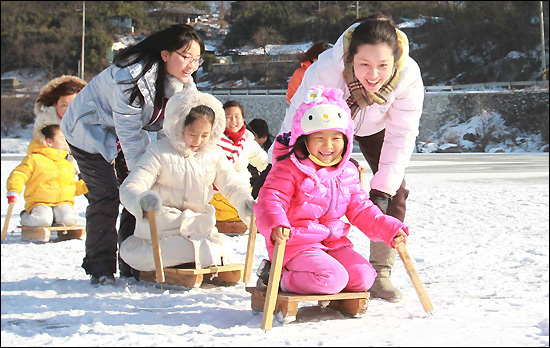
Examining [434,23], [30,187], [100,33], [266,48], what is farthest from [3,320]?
[434,23]

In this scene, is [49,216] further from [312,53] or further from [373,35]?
[373,35]

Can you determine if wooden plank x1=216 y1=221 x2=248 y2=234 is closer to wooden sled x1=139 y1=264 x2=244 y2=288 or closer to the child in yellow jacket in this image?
the child in yellow jacket

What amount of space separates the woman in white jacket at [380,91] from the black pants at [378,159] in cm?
5

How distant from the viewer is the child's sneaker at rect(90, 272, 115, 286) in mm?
3678

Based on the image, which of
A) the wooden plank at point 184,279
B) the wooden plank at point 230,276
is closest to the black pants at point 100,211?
the wooden plank at point 184,279

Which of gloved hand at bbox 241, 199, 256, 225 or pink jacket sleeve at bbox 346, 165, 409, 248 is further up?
pink jacket sleeve at bbox 346, 165, 409, 248

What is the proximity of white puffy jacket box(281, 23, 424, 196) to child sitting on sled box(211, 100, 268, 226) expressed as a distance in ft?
8.26

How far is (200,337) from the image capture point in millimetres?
2430

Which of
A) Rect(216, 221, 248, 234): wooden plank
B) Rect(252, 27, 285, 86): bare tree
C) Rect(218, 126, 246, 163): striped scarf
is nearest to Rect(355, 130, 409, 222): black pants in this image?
Rect(218, 126, 246, 163): striped scarf

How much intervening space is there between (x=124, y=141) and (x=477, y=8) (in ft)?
117

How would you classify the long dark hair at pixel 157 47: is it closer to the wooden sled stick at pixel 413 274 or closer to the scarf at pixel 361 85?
the scarf at pixel 361 85

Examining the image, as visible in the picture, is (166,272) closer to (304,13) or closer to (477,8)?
(477,8)

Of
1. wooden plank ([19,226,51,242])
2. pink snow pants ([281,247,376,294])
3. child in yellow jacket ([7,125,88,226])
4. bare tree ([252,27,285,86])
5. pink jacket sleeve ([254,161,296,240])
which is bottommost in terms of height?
wooden plank ([19,226,51,242])

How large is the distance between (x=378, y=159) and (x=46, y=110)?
3044 millimetres
